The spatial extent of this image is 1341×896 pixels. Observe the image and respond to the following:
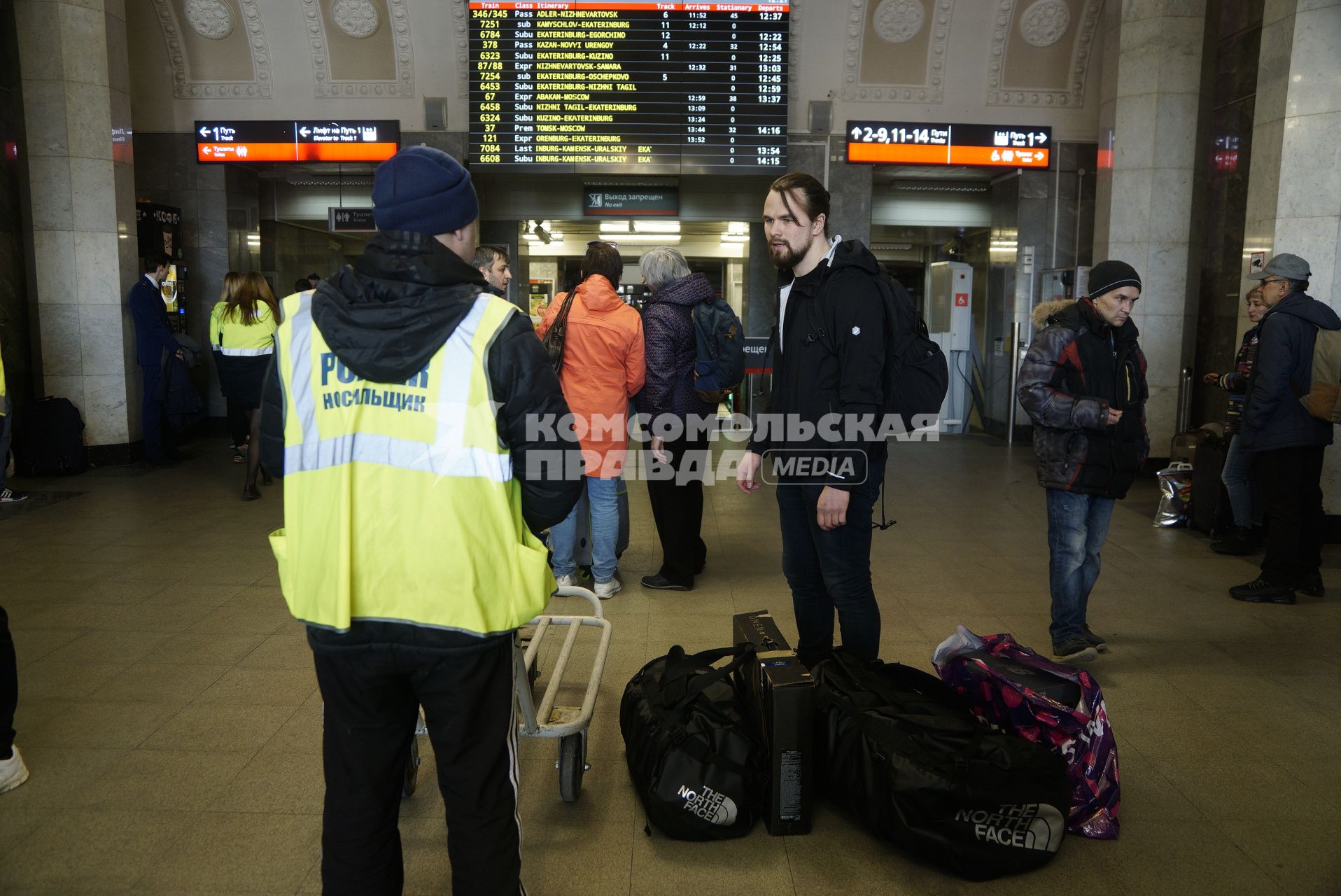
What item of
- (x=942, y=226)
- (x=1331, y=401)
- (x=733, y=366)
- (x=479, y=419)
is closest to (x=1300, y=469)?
(x=1331, y=401)

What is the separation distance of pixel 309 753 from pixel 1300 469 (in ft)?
15.7

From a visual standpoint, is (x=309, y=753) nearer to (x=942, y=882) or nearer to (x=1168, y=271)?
(x=942, y=882)

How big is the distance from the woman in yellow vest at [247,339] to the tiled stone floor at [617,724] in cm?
165

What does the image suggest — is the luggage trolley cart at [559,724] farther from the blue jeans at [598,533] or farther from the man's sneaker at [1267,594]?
the man's sneaker at [1267,594]

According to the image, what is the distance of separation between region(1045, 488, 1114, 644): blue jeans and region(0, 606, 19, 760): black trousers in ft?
11.9

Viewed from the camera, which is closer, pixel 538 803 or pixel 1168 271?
pixel 538 803

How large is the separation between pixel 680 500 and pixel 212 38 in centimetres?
832

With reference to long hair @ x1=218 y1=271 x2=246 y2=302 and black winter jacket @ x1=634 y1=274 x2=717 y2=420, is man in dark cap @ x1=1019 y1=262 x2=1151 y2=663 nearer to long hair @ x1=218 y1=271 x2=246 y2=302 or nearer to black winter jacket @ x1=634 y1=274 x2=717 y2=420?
black winter jacket @ x1=634 y1=274 x2=717 y2=420

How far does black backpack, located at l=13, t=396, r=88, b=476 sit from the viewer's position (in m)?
7.86

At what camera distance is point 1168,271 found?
8203 millimetres

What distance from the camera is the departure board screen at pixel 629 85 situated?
889 centimetres

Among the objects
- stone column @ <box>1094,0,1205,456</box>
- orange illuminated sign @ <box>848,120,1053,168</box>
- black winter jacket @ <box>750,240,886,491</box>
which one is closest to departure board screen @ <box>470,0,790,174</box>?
orange illuminated sign @ <box>848,120,1053,168</box>

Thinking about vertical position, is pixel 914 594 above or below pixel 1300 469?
below

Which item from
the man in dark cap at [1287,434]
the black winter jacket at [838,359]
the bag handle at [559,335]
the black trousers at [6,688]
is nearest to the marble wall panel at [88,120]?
the bag handle at [559,335]
